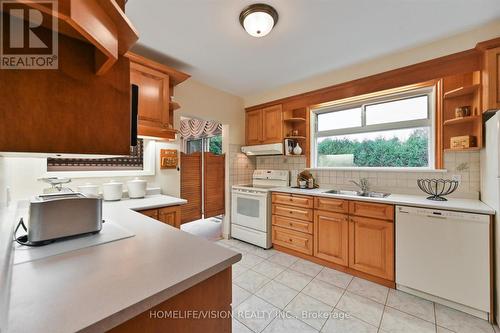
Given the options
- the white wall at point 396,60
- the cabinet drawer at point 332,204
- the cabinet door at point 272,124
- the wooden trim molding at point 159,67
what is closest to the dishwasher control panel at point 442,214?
the cabinet drawer at point 332,204

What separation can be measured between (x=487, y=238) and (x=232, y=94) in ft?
11.9

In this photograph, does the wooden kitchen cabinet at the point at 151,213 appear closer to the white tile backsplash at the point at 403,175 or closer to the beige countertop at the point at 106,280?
the beige countertop at the point at 106,280

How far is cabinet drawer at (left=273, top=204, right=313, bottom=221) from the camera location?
2730 millimetres

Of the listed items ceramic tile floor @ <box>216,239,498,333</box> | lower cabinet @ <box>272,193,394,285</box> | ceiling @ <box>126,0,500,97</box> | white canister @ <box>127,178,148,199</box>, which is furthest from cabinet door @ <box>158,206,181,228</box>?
ceiling @ <box>126,0,500,97</box>

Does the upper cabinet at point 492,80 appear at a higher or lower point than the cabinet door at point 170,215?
higher

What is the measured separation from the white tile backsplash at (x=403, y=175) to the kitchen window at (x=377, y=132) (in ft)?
0.42

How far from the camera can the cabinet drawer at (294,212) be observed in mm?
2730

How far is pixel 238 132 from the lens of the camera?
3834 millimetres

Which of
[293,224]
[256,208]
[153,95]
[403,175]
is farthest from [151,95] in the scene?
[403,175]

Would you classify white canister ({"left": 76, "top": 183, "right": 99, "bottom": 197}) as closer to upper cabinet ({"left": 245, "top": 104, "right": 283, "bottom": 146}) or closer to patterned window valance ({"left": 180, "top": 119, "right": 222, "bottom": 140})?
upper cabinet ({"left": 245, "top": 104, "right": 283, "bottom": 146})

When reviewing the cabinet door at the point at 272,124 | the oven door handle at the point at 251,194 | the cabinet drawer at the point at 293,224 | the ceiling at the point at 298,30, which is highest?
the ceiling at the point at 298,30

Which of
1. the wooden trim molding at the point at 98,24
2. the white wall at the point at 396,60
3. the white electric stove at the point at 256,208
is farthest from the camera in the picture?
the white electric stove at the point at 256,208

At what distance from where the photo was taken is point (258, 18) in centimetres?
172

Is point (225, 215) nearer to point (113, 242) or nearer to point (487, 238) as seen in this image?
point (113, 242)
